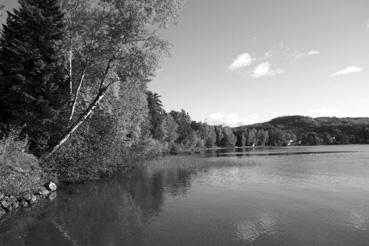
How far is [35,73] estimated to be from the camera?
71.3 ft

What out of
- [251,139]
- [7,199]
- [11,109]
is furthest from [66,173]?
[251,139]

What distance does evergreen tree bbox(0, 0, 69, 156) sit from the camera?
69.8ft

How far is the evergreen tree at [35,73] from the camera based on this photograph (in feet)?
69.8

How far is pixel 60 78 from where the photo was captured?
909 inches

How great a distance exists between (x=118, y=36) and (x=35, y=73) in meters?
6.79

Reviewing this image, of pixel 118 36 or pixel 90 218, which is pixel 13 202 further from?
pixel 118 36

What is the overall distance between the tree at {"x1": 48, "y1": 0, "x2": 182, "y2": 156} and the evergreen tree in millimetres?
1112

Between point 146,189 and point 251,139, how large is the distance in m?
141

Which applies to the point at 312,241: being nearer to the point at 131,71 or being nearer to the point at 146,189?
the point at 146,189

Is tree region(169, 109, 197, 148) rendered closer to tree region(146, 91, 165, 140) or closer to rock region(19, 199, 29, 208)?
tree region(146, 91, 165, 140)

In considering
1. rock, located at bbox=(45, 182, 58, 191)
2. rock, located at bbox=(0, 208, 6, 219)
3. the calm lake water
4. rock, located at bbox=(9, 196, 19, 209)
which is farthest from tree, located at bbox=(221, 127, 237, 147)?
rock, located at bbox=(0, 208, 6, 219)

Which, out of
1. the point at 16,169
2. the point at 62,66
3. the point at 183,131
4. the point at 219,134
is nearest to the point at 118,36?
the point at 62,66

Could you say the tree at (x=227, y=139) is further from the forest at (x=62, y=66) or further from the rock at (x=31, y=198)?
the rock at (x=31, y=198)

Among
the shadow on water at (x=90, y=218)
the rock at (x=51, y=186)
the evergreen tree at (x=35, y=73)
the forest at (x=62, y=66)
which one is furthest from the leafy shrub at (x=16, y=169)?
the evergreen tree at (x=35, y=73)
